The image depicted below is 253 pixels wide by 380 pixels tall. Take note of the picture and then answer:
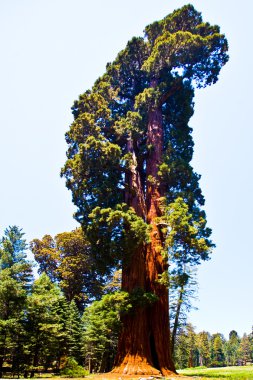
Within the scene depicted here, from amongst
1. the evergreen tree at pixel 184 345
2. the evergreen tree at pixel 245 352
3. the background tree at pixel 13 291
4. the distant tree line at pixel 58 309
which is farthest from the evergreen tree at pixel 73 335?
the evergreen tree at pixel 245 352

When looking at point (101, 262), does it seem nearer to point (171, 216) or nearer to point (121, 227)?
point (121, 227)

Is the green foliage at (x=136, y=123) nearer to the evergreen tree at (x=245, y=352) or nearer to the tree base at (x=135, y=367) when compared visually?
the tree base at (x=135, y=367)

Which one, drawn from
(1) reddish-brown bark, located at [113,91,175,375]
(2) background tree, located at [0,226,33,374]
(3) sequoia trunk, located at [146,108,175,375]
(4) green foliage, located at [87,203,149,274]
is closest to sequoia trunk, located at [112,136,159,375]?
(1) reddish-brown bark, located at [113,91,175,375]

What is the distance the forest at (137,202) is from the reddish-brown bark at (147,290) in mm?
44

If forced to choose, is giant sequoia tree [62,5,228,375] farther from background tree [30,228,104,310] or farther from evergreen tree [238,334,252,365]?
evergreen tree [238,334,252,365]

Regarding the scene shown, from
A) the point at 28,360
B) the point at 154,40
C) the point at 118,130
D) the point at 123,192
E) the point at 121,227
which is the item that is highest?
the point at 154,40

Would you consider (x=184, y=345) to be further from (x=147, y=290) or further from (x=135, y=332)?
(x=135, y=332)

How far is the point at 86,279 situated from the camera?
107 feet

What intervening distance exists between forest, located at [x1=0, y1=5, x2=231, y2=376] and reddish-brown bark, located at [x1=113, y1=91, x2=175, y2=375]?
4cm

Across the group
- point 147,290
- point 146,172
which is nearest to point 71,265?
point 146,172

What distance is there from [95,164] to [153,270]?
18.7 ft

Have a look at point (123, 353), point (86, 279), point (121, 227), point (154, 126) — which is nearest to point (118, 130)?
point (154, 126)

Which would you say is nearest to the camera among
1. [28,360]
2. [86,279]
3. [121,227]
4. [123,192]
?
[121,227]

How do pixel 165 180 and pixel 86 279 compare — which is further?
pixel 86 279
